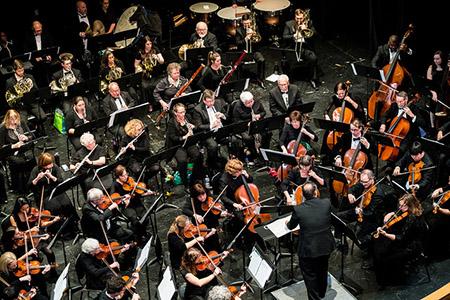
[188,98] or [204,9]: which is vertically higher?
[188,98]

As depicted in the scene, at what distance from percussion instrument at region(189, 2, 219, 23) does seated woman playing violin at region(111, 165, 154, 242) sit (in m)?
4.75

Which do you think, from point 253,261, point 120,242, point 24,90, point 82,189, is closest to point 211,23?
point 24,90

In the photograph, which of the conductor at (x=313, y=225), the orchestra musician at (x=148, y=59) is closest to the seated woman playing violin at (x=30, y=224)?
the conductor at (x=313, y=225)

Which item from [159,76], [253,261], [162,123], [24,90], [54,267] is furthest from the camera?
[159,76]

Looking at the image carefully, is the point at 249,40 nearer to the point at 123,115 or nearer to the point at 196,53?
the point at 196,53

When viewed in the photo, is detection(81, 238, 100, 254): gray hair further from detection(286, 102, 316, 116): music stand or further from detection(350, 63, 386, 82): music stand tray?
detection(350, 63, 386, 82): music stand tray

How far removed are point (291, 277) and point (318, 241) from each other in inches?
48.5

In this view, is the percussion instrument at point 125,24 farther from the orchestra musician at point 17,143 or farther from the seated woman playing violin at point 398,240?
the seated woman playing violin at point 398,240

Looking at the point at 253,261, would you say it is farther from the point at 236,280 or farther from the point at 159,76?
the point at 159,76

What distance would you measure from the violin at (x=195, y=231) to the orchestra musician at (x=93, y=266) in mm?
840

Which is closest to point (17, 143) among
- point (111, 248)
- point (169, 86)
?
point (169, 86)

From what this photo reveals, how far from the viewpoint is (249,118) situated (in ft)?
40.8

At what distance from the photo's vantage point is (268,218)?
1077 centimetres

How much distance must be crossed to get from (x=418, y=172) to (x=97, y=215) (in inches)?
153
